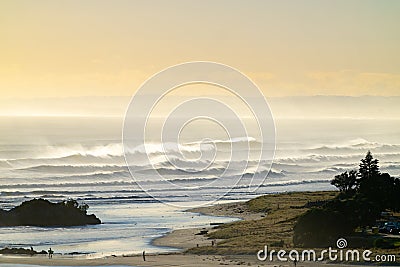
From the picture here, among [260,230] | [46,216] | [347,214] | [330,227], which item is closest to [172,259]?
[330,227]

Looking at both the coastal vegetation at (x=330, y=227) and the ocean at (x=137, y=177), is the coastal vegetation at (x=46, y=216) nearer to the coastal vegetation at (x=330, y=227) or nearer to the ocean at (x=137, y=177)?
the ocean at (x=137, y=177)

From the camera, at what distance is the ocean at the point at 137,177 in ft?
140

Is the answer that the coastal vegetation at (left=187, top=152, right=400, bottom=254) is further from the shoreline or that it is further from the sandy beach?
the sandy beach

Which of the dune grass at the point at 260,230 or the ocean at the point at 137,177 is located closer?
the dune grass at the point at 260,230

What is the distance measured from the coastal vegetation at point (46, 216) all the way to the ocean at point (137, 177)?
1.40 meters

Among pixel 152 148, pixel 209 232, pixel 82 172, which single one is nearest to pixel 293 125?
pixel 152 148

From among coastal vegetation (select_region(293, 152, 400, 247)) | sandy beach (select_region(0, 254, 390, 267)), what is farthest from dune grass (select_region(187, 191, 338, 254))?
sandy beach (select_region(0, 254, 390, 267))

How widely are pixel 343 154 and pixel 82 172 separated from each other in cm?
4640

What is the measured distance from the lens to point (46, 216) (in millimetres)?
47438

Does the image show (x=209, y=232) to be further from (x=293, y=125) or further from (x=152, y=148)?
(x=293, y=125)

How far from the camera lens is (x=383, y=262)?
29312 mm

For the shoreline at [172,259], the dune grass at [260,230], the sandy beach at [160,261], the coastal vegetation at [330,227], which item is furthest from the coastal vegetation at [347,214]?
the sandy beach at [160,261]

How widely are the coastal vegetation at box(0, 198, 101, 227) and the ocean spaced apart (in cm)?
140

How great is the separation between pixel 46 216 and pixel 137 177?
37.9 meters
